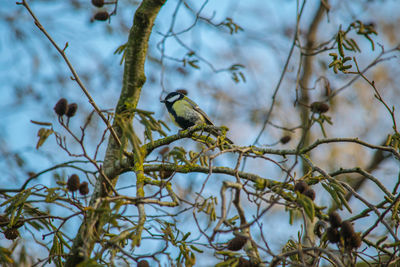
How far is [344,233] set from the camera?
3.84 feet

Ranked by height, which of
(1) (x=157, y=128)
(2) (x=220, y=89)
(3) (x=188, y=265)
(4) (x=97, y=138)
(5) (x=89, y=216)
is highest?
(2) (x=220, y=89)

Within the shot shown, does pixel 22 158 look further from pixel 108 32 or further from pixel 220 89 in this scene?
pixel 220 89

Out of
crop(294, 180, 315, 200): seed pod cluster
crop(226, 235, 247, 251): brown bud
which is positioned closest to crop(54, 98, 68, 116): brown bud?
crop(226, 235, 247, 251): brown bud

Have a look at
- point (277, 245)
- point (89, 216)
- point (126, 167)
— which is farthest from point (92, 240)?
point (277, 245)

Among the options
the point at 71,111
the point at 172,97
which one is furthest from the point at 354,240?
the point at 172,97

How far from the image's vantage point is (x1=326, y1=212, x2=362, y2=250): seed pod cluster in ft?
3.84

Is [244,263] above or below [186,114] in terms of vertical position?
below

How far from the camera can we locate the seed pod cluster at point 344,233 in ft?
3.84

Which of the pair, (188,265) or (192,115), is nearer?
(188,265)

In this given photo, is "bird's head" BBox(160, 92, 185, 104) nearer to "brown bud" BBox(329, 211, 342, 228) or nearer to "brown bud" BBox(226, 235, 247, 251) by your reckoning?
"brown bud" BBox(226, 235, 247, 251)

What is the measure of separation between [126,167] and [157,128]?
2.21ft

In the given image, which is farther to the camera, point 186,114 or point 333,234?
point 186,114

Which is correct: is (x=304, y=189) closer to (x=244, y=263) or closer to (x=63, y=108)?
(x=244, y=263)

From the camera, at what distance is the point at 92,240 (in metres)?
1.26
